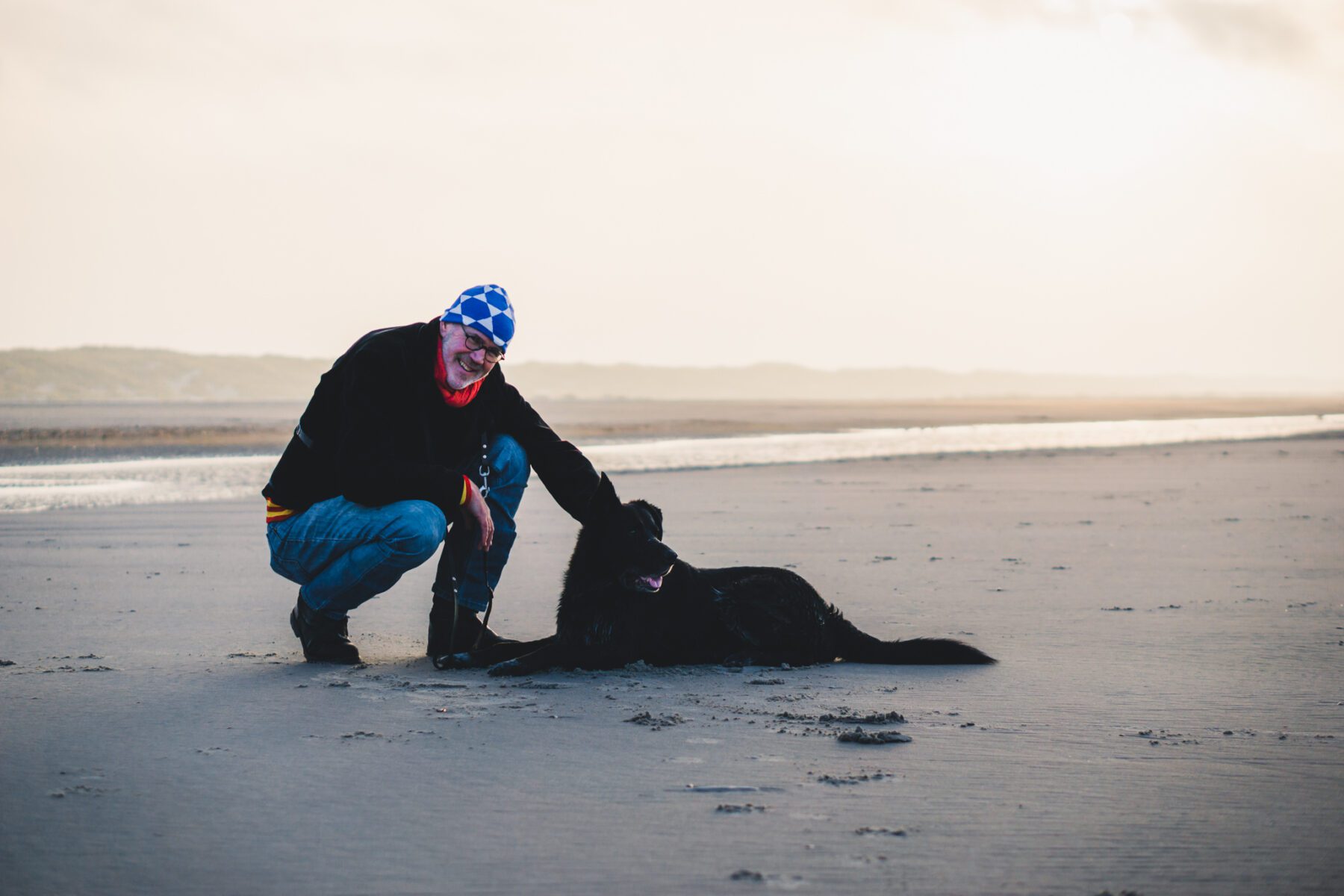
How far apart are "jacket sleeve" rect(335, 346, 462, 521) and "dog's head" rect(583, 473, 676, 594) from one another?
54cm

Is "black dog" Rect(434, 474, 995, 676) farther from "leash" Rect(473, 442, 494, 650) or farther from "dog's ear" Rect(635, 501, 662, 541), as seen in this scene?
"leash" Rect(473, 442, 494, 650)

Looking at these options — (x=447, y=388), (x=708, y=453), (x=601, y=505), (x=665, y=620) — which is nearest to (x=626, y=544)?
(x=601, y=505)

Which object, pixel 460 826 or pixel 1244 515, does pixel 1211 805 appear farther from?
pixel 1244 515

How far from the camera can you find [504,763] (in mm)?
2934

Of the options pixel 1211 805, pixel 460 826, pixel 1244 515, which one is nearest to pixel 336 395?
pixel 460 826

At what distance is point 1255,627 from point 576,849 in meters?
3.56

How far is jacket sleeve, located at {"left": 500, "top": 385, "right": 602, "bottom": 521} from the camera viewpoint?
14.2 ft

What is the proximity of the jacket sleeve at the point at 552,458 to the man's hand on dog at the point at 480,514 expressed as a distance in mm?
278

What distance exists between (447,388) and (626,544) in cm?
85

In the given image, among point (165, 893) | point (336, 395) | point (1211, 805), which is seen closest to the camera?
point (165, 893)

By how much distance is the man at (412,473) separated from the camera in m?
3.91

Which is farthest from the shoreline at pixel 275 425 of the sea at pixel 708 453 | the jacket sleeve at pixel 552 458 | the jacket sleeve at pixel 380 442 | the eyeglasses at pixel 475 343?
the eyeglasses at pixel 475 343

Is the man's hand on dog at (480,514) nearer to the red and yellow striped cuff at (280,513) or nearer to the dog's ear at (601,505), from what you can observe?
the dog's ear at (601,505)

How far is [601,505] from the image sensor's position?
429 centimetres
